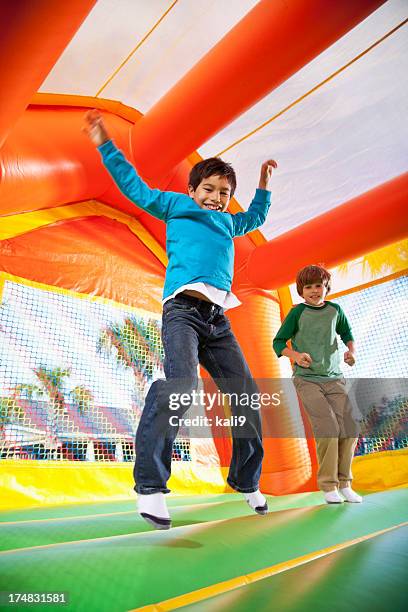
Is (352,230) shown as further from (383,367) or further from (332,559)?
(332,559)

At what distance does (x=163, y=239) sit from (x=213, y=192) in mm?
1604

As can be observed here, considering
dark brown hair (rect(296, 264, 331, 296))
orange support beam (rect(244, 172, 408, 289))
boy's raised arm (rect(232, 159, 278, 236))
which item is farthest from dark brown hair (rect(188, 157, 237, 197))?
orange support beam (rect(244, 172, 408, 289))

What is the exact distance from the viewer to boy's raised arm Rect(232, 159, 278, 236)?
144 cm

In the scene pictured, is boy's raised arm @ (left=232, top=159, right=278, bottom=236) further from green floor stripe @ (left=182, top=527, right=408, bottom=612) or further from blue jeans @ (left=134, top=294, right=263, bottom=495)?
green floor stripe @ (left=182, top=527, right=408, bottom=612)

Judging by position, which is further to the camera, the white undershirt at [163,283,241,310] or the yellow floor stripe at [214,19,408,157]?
the yellow floor stripe at [214,19,408,157]

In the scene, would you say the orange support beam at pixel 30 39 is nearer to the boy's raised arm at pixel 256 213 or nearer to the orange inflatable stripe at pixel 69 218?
the boy's raised arm at pixel 256 213

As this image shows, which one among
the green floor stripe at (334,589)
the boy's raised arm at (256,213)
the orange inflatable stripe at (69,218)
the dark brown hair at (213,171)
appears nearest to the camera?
the green floor stripe at (334,589)

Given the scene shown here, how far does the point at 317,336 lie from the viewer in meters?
1.79

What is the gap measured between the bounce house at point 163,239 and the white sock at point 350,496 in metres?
0.05

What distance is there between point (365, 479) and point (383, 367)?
620mm

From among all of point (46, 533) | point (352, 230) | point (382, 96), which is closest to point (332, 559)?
point (46, 533)

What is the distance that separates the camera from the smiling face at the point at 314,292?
180 centimetres

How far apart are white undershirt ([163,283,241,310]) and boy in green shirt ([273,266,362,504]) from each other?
49 centimetres

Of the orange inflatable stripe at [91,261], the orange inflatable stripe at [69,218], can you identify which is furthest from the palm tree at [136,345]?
the orange inflatable stripe at [69,218]
